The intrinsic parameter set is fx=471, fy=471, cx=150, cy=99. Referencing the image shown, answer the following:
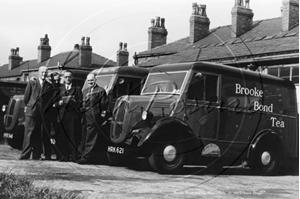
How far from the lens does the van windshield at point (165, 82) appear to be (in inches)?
286

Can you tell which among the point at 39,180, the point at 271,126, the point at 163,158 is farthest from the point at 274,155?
the point at 39,180

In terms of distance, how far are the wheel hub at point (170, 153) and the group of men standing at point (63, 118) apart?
1.24 metres

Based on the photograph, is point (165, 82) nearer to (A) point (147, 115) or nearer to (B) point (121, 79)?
(A) point (147, 115)

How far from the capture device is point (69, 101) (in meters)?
7.11

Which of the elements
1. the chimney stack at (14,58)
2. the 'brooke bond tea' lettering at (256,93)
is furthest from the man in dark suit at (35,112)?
the 'brooke bond tea' lettering at (256,93)

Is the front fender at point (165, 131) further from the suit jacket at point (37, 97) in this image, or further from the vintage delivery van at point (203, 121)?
the suit jacket at point (37, 97)

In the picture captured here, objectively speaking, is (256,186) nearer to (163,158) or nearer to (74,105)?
(163,158)

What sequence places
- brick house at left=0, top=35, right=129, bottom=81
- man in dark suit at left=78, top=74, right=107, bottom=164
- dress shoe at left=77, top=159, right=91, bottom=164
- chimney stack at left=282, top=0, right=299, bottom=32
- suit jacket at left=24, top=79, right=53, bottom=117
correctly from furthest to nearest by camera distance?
chimney stack at left=282, top=0, right=299, bottom=32, man in dark suit at left=78, top=74, right=107, bottom=164, dress shoe at left=77, top=159, right=91, bottom=164, suit jacket at left=24, top=79, right=53, bottom=117, brick house at left=0, top=35, right=129, bottom=81

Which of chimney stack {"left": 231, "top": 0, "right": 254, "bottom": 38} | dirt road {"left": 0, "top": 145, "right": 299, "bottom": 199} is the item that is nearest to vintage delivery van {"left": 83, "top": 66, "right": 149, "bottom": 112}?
dirt road {"left": 0, "top": 145, "right": 299, "bottom": 199}

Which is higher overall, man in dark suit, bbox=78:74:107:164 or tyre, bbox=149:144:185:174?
man in dark suit, bbox=78:74:107:164

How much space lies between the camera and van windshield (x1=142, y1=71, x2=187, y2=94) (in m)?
7.26

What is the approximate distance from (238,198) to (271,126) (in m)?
3.52

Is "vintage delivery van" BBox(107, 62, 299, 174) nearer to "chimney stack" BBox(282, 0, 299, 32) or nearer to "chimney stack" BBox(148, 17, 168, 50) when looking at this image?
"chimney stack" BBox(148, 17, 168, 50)

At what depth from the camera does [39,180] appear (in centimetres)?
495
